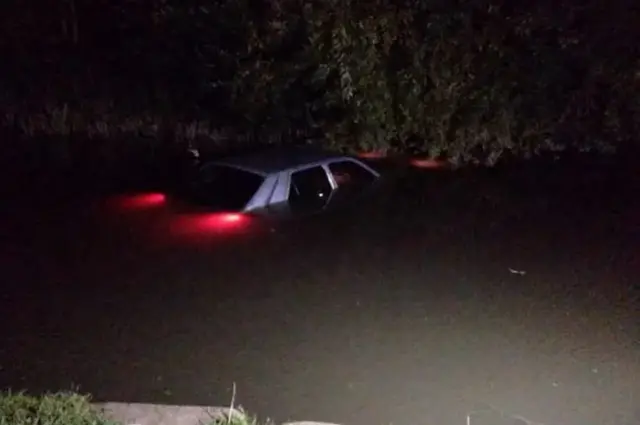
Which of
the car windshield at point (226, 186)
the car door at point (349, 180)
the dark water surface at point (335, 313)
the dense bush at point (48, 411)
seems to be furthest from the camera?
the car door at point (349, 180)

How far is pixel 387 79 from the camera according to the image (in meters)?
17.7

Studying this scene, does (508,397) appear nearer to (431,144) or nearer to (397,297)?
(397,297)

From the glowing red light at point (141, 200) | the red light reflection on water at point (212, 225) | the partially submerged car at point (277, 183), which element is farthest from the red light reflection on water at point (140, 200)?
the red light reflection on water at point (212, 225)

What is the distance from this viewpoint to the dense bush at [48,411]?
6070 millimetres

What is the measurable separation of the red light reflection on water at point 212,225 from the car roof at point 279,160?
2.23 ft

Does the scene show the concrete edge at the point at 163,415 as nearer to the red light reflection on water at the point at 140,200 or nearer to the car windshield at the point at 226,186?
the car windshield at the point at 226,186

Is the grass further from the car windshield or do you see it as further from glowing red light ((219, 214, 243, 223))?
the car windshield

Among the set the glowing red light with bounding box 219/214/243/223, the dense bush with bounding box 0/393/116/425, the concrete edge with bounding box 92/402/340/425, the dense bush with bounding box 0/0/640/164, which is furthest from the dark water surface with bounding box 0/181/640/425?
the dense bush with bounding box 0/0/640/164

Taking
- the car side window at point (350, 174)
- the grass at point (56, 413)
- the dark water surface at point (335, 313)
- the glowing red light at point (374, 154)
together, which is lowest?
the dark water surface at point (335, 313)

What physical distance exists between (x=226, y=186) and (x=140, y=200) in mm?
1740

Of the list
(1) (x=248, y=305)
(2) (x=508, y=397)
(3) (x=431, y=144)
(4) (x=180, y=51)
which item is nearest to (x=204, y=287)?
(1) (x=248, y=305)

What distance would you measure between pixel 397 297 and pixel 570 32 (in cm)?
913

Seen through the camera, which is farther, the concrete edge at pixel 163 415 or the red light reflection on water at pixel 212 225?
the red light reflection on water at pixel 212 225

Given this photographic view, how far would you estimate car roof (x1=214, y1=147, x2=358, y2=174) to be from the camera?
502 inches
